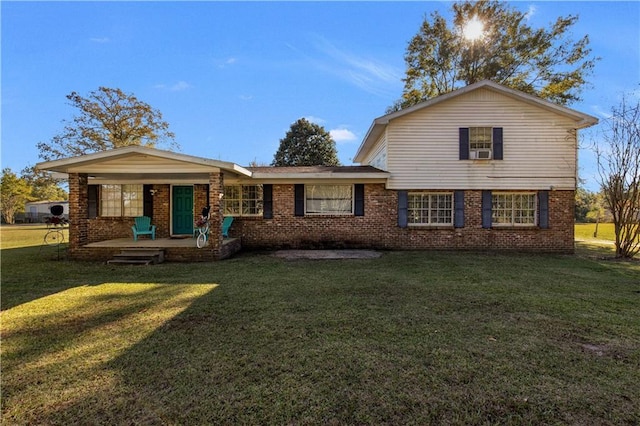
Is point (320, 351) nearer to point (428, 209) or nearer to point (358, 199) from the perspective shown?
point (358, 199)

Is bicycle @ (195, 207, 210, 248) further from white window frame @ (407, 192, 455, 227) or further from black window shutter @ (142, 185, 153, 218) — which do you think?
white window frame @ (407, 192, 455, 227)

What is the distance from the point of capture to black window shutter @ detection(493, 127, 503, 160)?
11086mm

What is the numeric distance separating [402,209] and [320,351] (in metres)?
8.62

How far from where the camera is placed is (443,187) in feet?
36.7

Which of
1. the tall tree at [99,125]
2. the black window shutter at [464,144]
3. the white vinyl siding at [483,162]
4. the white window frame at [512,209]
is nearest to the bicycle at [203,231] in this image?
the white vinyl siding at [483,162]

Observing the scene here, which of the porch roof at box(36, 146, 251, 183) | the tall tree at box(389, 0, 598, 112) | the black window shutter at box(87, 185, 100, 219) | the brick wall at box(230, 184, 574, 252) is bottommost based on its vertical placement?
the brick wall at box(230, 184, 574, 252)

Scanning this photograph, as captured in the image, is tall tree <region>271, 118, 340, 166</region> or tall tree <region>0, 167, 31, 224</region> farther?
tall tree <region>0, 167, 31, 224</region>

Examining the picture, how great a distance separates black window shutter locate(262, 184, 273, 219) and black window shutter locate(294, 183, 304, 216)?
0.85 meters

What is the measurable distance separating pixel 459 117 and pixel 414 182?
271 centimetres

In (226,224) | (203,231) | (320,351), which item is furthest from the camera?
(226,224)

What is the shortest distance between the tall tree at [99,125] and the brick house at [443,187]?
1527 centimetres

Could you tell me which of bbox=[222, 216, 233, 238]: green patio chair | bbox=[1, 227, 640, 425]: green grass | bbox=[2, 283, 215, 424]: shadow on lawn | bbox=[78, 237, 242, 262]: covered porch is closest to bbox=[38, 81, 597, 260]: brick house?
bbox=[222, 216, 233, 238]: green patio chair

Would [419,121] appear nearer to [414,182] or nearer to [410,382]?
[414,182]

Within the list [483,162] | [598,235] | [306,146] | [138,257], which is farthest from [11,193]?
[598,235]
